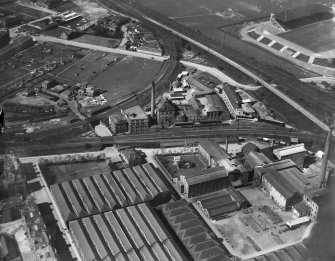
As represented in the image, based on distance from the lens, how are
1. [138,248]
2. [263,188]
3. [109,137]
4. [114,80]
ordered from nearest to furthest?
[138,248]
[263,188]
[109,137]
[114,80]

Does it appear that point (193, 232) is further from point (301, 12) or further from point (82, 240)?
point (301, 12)

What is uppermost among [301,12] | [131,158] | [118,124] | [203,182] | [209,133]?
[301,12]

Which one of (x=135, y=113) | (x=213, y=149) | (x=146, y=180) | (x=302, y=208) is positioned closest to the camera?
(x=302, y=208)

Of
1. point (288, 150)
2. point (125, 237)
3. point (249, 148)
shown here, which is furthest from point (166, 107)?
point (125, 237)

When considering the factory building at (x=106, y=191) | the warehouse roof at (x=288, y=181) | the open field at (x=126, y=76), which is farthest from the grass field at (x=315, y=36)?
the factory building at (x=106, y=191)

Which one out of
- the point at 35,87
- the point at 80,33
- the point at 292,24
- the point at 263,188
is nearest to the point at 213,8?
the point at 292,24

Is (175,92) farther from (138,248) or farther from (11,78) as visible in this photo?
(138,248)
